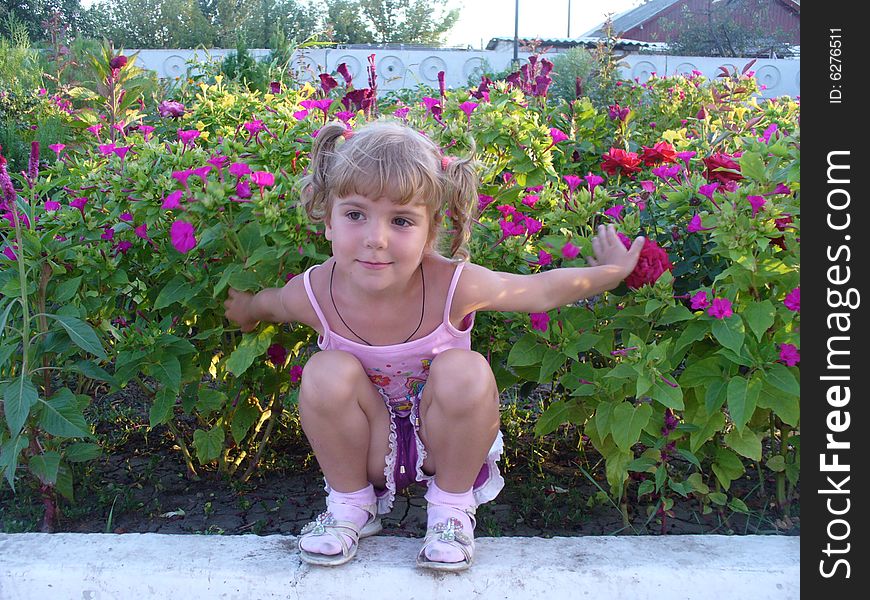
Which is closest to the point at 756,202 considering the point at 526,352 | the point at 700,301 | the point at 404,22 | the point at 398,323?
the point at 700,301

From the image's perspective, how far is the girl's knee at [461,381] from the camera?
1.95 meters

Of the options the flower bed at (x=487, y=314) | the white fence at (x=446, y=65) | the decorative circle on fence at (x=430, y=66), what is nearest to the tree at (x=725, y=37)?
the white fence at (x=446, y=65)

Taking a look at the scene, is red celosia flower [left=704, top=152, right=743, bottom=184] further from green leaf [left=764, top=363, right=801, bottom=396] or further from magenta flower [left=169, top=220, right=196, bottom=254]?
magenta flower [left=169, top=220, right=196, bottom=254]

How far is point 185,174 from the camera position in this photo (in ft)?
6.92

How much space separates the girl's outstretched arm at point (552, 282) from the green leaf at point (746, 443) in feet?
1.68

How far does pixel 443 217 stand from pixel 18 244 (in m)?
1.05

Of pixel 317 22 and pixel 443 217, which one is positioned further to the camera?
pixel 317 22

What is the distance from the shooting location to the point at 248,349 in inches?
87.2

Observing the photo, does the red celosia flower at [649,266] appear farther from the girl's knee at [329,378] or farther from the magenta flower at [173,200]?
the magenta flower at [173,200]

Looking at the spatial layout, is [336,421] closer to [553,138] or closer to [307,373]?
[307,373]

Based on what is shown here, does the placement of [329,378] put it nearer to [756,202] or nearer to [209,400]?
[209,400]

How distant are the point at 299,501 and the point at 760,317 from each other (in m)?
1.44
